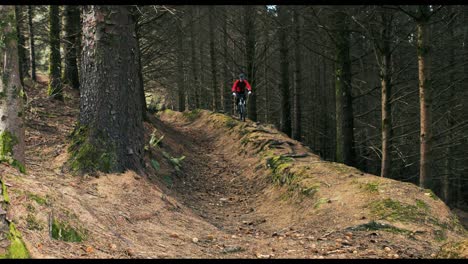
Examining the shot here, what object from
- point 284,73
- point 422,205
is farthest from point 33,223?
point 284,73

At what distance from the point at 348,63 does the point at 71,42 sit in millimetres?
8894

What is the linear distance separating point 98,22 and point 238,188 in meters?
5.35

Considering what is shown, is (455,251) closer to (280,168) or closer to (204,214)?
(204,214)

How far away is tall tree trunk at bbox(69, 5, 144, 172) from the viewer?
24.4 ft

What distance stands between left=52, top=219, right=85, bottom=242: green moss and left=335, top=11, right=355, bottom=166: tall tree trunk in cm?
947

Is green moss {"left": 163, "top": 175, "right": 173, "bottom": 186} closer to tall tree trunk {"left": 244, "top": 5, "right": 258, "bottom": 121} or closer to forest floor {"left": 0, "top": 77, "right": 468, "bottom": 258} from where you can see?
forest floor {"left": 0, "top": 77, "right": 468, "bottom": 258}

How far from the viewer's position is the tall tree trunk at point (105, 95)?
7.45 metres

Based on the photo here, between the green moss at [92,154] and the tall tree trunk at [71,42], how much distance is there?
6501mm

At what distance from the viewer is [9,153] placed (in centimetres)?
589

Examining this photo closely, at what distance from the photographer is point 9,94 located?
19.1 ft

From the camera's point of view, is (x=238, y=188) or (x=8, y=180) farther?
(x=238, y=188)

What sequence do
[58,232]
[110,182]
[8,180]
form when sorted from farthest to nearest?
[110,182], [8,180], [58,232]

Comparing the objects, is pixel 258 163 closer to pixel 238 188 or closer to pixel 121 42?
pixel 238 188
